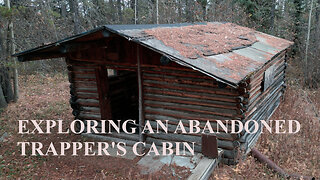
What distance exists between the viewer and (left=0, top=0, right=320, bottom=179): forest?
6.37 m

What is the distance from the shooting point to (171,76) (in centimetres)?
657

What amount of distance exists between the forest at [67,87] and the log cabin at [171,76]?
4.28ft

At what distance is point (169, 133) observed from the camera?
277 inches

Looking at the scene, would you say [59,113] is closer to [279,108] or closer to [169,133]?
[169,133]

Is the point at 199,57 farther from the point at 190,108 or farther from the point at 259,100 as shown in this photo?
the point at 259,100

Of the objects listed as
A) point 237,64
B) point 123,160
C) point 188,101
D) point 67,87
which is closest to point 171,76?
point 188,101

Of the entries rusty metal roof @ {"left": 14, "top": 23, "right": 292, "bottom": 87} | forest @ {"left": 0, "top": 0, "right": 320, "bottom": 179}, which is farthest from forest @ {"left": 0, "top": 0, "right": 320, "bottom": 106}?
rusty metal roof @ {"left": 14, "top": 23, "right": 292, "bottom": 87}

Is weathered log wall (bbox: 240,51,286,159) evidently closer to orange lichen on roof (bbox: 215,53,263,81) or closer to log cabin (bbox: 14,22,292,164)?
log cabin (bbox: 14,22,292,164)

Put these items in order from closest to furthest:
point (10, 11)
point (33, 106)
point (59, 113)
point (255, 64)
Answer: point (255, 64) < point (10, 11) < point (59, 113) < point (33, 106)

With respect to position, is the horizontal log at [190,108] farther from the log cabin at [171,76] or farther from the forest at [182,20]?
the forest at [182,20]

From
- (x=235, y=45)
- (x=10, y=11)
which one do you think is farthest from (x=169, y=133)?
(x=10, y=11)

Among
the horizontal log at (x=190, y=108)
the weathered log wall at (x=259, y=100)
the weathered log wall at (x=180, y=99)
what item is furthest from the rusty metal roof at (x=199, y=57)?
the horizontal log at (x=190, y=108)

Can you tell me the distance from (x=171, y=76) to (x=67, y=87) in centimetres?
1003

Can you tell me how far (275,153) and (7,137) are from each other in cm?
825
